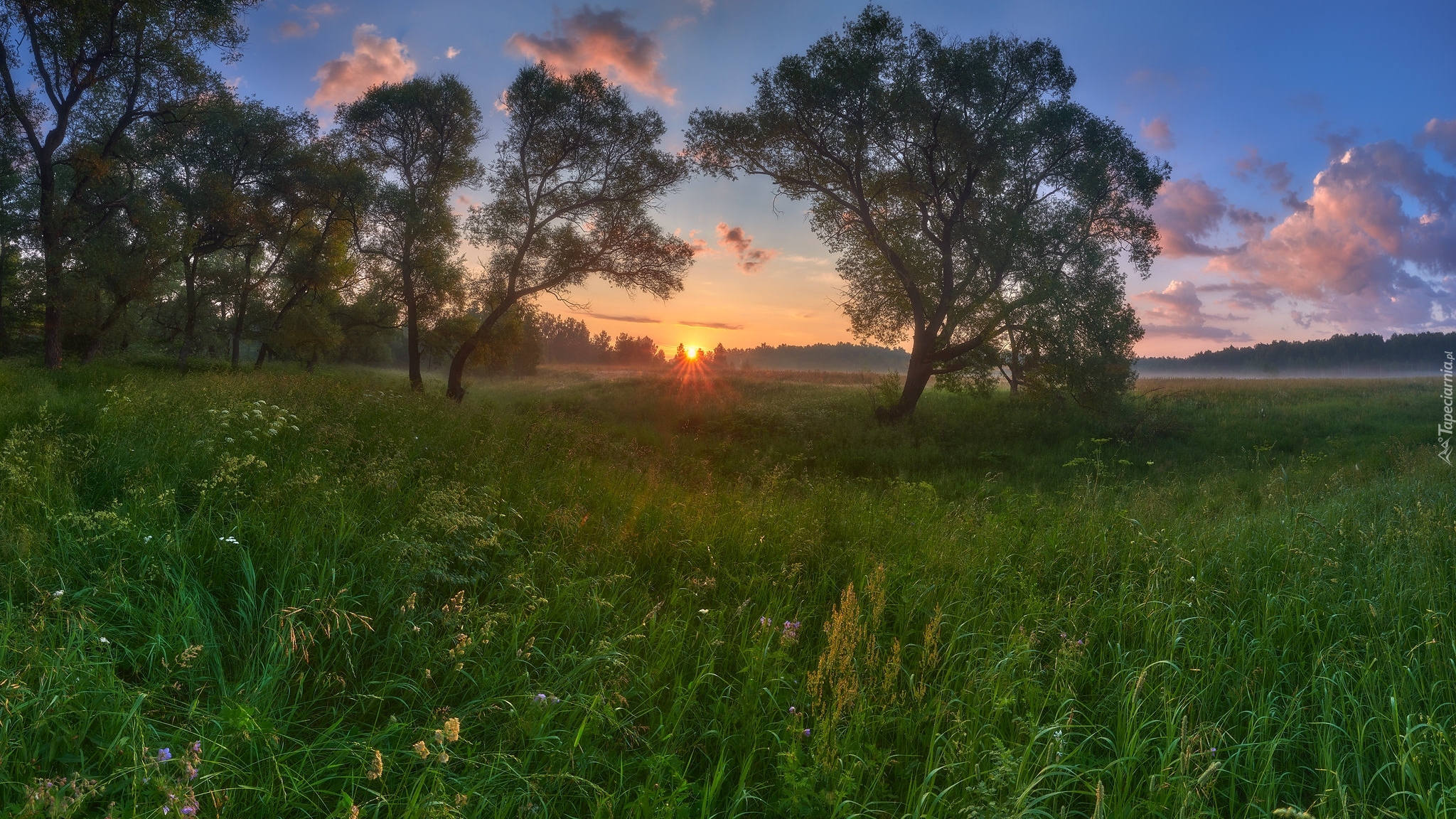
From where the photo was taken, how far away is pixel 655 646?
145 inches

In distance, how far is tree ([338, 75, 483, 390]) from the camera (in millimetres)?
22844

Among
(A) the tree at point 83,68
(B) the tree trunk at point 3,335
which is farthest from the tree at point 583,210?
(B) the tree trunk at point 3,335

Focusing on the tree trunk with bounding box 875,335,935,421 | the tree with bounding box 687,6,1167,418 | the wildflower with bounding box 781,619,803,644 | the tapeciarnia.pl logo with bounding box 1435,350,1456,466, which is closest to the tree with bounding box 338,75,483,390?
the tree with bounding box 687,6,1167,418

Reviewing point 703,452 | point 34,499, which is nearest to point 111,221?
point 703,452

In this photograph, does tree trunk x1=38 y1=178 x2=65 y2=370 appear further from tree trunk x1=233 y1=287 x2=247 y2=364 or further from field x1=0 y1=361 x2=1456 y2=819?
field x1=0 y1=361 x2=1456 y2=819

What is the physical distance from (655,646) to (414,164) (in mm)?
26616

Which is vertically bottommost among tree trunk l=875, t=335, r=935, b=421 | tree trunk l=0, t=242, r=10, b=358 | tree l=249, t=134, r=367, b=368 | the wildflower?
the wildflower

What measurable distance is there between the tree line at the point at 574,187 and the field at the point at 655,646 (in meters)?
12.4

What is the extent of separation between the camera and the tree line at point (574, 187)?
56.5 feet

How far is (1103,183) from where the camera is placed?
1777 centimetres

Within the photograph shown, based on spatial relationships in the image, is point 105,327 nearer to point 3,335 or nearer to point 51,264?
point 3,335

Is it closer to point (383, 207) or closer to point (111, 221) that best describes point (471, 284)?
point (383, 207)

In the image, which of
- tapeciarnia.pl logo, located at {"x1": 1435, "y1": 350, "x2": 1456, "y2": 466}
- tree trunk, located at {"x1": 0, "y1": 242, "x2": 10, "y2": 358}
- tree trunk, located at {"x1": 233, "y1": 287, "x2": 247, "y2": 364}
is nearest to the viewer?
tapeciarnia.pl logo, located at {"x1": 1435, "y1": 350, "x2": 1456, "y2": 466}

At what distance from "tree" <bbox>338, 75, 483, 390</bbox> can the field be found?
1896cm
